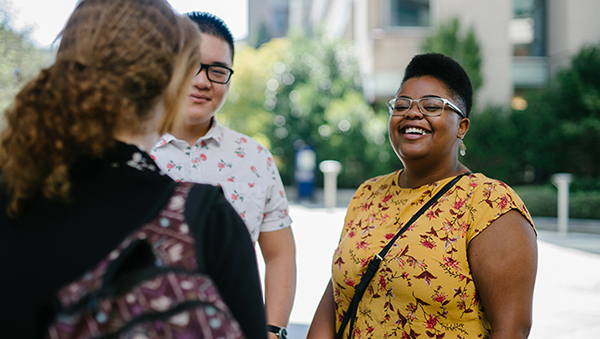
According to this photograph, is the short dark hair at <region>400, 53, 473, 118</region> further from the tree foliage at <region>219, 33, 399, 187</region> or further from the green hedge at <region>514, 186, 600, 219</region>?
the tree foliage at <region>219, 33, 399, 187</region>

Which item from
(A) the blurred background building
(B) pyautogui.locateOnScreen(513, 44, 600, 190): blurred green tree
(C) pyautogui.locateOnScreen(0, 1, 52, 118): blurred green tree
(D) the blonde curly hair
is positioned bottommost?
(B) pyautogui.locateOnScreen(513, 44, 600, 190): blurred green tree

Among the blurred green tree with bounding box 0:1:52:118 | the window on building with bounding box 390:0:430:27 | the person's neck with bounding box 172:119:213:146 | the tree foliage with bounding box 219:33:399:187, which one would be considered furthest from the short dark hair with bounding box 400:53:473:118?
the window on building with bounding box 390:0:430:27

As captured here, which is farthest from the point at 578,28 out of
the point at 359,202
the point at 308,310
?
the point at 359,202

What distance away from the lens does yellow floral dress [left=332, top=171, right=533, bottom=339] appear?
189cm

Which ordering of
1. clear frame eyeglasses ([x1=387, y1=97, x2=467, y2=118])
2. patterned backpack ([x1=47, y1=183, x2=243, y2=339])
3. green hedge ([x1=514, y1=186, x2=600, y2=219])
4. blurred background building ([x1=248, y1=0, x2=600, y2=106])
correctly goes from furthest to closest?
1. blurred background building ([x1=248, y1=0, x2=600, y2=106])
2. green hedge ([x1=514, y1=186, x2=600, y2=219])
3. clear frame eyeglasses ([x1=387, y1=97, x2=467, y2=118])
4. patterned backpack ([x1=47, y1=183, x2=243, y2=339])

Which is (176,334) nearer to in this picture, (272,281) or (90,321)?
(90,321)

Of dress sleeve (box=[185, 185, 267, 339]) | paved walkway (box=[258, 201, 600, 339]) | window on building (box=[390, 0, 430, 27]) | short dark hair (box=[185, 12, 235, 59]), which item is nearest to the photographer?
dress sleeve (box=[185, 185, 267, 339])

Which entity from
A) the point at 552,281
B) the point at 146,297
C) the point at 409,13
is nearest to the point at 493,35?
the point at 409,13

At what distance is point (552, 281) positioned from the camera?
22.2ft

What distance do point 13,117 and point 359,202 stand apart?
1736 millimetres

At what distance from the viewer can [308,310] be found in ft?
18.0

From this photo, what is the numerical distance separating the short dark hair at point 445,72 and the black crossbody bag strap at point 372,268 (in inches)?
15.9

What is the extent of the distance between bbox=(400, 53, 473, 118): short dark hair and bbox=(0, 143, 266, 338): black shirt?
1.54 meters

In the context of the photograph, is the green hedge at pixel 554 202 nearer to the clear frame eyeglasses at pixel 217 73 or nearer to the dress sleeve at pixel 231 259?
the clear frame eyeglasses at pixel 217 73
